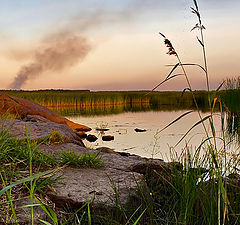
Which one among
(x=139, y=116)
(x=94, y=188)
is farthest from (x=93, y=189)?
(x=139, y=116)

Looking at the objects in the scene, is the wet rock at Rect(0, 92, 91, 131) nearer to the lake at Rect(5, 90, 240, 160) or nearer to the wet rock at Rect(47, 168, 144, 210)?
the lake at Rect(5, 90, 240, 160)

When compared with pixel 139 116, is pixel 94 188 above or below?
above

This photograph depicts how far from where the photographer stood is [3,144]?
2979 mm

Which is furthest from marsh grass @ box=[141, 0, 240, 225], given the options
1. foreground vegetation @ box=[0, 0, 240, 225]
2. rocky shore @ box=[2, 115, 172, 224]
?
rocky shore @ box=[2, 115, 172, 224]

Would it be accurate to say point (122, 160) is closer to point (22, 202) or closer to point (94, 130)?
point (22, 202)

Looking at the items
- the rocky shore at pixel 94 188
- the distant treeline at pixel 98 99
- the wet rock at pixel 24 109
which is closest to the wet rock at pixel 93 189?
the rocky shore at pixel 94 188

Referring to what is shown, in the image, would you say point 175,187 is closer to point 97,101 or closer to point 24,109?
point 24,109

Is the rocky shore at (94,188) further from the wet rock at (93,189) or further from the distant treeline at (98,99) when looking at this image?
the distant treeline at (98,99)

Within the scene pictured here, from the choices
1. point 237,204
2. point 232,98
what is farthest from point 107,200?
point 232,98

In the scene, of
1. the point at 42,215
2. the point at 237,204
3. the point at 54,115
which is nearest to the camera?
the point at 42,215

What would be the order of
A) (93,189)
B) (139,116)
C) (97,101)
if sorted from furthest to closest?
(97,101), (139,116), (93,189)

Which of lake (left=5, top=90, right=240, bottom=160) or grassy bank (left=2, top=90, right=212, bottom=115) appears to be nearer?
lake (left=5, top=90, right=240, bottom=160)

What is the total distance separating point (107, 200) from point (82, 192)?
0.24 metres

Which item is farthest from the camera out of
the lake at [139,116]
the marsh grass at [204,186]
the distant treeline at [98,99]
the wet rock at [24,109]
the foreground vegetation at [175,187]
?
the distant treeline at [98,99]
